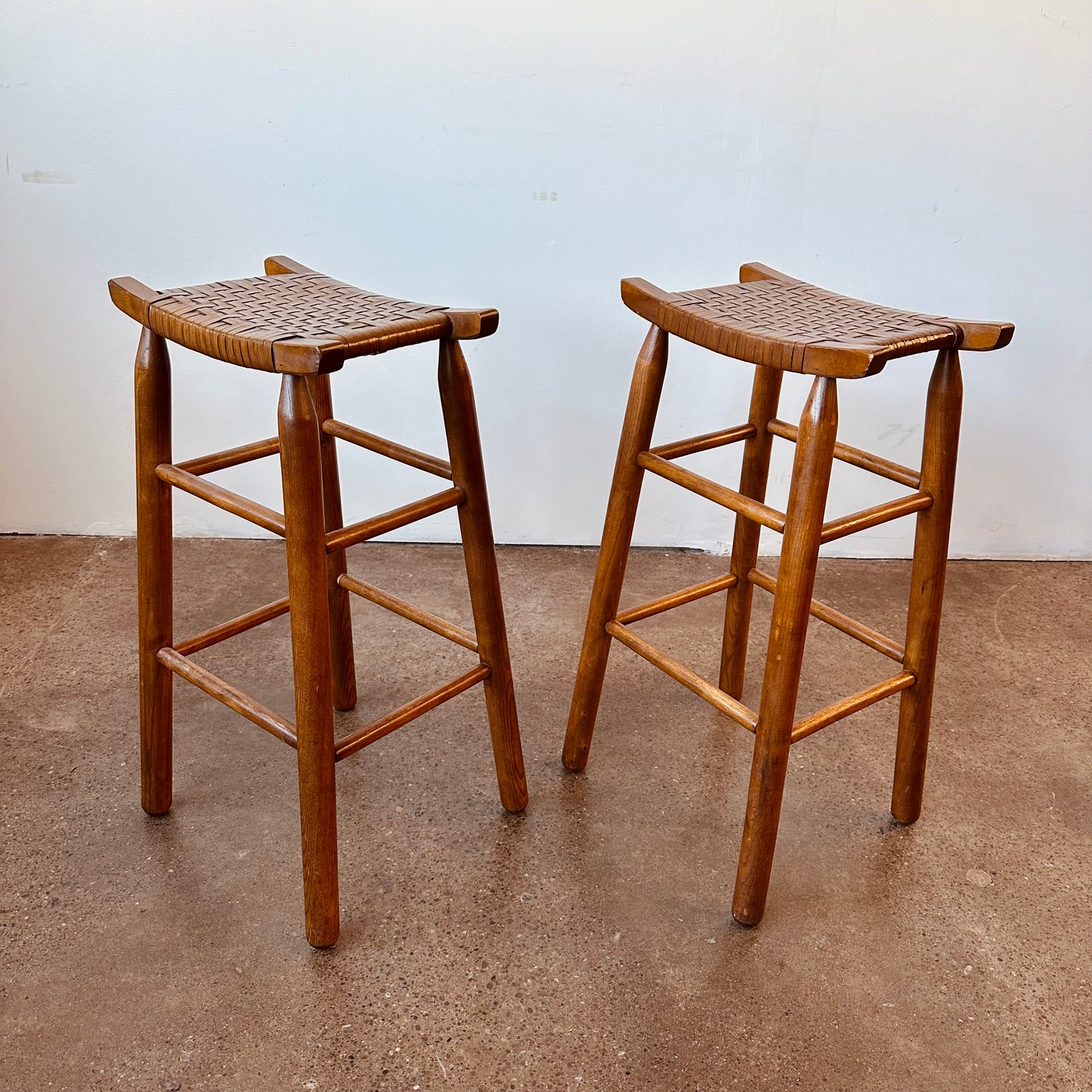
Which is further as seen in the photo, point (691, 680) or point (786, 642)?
point (691, 680)

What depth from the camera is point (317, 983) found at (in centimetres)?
156

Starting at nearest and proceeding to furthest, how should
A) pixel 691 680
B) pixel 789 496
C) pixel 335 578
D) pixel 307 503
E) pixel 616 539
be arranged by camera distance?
pixel 307 503, pixel 789 496, pixel 691 680, pixel 616 539, pixel 335 578

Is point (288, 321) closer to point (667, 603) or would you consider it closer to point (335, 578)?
point (335, 578)

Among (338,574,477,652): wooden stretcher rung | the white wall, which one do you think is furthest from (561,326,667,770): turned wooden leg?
the white wall

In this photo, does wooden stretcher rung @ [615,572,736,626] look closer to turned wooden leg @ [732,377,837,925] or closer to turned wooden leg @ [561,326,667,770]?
turned wooden leg @ [561,326,667,770]

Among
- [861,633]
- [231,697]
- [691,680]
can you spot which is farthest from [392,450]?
[861,633]

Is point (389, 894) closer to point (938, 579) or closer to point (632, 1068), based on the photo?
point (632, 1068)

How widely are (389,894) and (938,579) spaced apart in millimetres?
1028

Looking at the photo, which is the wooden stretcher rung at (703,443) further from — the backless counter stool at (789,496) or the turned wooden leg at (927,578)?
the turned wooden leg at (927,578)

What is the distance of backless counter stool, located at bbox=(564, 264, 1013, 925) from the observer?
1.50 meters

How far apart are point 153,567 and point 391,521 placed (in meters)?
0.43

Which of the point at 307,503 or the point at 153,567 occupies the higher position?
the point at 307,503

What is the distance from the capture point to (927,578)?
1.75 metres

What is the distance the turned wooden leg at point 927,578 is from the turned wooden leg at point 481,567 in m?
0.67
